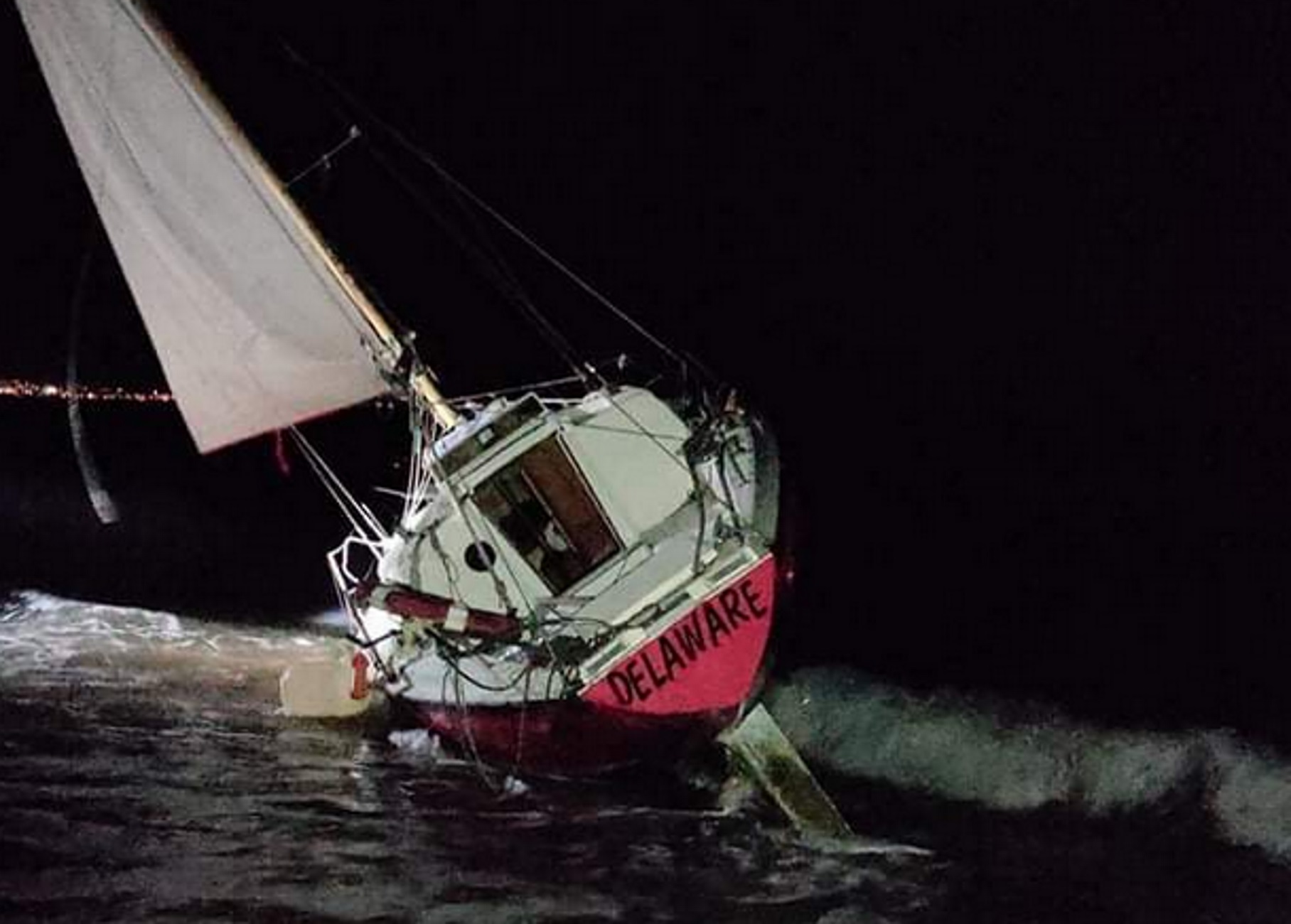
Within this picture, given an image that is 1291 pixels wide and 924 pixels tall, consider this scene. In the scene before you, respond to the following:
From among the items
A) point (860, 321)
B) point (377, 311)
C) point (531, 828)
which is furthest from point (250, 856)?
point (860, 321)

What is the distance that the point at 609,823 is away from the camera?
1248 cm

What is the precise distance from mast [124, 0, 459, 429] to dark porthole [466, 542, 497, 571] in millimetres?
1452

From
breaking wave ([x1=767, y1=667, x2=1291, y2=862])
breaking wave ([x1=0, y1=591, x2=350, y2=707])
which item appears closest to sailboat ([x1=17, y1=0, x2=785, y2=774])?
breaking wave ([x1=767, y1=667, x2=1291, y2=862])

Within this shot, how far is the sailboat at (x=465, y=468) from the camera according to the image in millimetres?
13062

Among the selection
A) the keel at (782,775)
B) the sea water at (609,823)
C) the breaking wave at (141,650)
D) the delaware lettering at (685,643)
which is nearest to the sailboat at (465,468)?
the delaware lettering at (685,643)

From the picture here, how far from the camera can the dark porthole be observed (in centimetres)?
1379

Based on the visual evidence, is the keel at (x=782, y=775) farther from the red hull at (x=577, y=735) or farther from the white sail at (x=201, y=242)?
the white sail at (x=201, y=242)

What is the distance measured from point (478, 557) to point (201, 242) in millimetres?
4253

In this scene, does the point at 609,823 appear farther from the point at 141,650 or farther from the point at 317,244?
the point at 141,650

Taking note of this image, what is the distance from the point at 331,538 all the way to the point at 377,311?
27569 millimetres

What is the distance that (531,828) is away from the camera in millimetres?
12336

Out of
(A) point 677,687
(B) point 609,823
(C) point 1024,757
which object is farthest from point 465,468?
(C) point 1024,757

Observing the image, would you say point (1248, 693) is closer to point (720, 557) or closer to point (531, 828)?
point (720, 557)

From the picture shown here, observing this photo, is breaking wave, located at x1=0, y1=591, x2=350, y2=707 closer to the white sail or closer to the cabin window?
the white sail
